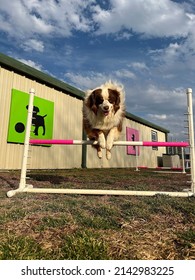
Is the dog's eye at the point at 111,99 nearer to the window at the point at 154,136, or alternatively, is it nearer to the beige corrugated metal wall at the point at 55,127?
the beige corrugated metal wall at the point at 55,127

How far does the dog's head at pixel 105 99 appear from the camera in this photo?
4732 millimetres

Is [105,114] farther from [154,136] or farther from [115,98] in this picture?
[154,136]

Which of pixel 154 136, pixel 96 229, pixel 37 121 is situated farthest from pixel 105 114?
pixel 154 136

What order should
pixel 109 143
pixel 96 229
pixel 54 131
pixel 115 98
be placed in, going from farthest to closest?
pixel 54 131 < pixel 115 98 < pixel 109 143 < pixel 96 229

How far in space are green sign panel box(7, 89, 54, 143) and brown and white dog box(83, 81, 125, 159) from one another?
17.2 ft

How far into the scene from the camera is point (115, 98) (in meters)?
4.93

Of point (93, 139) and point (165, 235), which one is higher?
point (93, 139)

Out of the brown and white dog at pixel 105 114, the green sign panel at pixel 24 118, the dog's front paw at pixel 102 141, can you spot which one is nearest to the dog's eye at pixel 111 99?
the brown and white dog at pixel 105 114

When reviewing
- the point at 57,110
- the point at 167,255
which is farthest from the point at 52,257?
the point at 57,110

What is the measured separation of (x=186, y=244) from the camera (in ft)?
6.88

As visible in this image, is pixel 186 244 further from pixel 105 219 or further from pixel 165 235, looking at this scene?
pixel 105 219

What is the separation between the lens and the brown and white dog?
4.79m

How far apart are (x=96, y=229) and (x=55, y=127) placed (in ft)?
34.6
